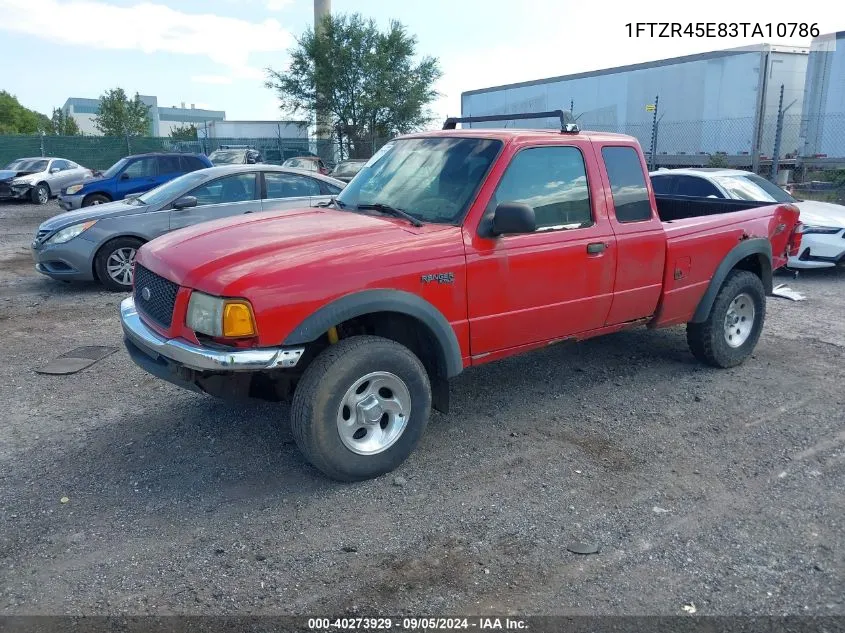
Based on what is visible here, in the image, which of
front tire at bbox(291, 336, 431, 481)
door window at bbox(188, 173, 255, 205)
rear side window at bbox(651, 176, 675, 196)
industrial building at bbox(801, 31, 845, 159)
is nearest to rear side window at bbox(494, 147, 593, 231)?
front tire at bbox(291, 336, 431, 481)

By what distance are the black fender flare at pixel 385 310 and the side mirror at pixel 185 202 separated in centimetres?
563

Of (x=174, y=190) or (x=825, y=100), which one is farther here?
(x=825, y=100)

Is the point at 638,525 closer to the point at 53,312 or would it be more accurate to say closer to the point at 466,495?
the point at 466,495

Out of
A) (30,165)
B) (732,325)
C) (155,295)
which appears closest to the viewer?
Result: (155,295)

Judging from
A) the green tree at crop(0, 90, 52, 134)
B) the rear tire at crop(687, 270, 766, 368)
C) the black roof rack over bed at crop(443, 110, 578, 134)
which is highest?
the green tree at crop(0, 90, 52, 134)

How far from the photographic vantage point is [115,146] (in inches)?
1192

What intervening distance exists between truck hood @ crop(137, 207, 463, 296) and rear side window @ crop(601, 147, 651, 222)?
4.81 ft

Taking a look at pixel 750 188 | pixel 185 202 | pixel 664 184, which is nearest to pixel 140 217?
pixel 185 202

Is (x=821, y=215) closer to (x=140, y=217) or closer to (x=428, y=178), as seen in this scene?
(x=428, y=178)

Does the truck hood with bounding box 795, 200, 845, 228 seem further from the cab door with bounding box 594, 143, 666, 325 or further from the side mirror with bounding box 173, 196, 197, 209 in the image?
the side mirror with bounding box 173, 196, 197, 209

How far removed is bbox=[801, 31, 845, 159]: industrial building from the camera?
17.6m

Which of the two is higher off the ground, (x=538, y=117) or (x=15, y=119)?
(x=15, y=119)

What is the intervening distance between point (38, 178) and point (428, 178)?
22017 mm

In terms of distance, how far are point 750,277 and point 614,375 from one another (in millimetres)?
1440
